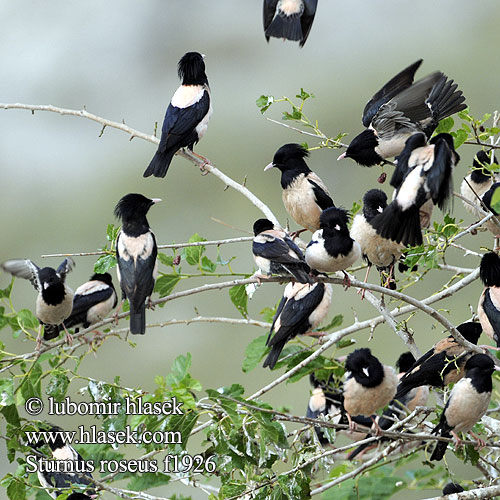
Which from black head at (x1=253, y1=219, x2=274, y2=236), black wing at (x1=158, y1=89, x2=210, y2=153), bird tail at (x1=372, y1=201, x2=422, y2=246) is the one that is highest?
black wing at (x1=158, y1=89, x2=210, y2=153)

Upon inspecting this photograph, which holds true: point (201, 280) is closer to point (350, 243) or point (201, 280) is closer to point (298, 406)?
point (298, 406)

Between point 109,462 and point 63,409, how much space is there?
1.28 ft

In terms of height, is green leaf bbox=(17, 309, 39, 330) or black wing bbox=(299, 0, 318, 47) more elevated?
black wing bbox=(299, 0, 318, 47)

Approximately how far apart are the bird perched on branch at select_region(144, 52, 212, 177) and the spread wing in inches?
36.8

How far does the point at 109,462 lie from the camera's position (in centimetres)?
447

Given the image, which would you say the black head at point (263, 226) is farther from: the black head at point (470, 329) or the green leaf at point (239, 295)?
the black head at point (470, 329)

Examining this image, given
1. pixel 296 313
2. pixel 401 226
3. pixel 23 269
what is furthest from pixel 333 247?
pixel 23 269

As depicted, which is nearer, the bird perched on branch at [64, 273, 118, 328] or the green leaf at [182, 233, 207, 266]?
Result: the green leaf at [182, 233, 207, 266]

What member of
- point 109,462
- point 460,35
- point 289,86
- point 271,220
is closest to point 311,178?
point 271,220

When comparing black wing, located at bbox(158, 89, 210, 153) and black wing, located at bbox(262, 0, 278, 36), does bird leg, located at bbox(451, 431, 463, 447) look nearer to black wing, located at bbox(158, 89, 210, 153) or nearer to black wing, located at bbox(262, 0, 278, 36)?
black wing, located at bbox(262, 0, 278, 36)

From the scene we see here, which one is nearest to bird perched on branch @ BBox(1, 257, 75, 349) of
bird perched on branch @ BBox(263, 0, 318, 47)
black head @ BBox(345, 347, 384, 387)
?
black head @ BBox(345, 347, 384, 387)

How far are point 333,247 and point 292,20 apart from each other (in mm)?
1316

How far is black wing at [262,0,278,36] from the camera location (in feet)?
14.0

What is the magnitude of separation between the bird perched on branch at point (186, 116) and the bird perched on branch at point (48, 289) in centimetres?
87
